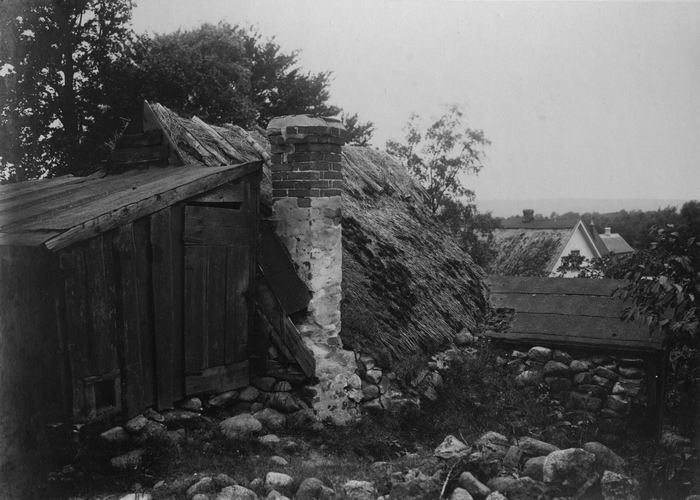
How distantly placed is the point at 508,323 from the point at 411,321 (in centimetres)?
147

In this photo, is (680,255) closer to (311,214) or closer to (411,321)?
(411,321)

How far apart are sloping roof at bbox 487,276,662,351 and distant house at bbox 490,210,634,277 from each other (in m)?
18.1

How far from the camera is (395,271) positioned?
7230mm

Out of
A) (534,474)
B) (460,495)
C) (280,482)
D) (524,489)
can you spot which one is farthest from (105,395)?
(534,474)

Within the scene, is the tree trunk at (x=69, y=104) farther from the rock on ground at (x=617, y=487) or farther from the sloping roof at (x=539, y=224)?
the sloping roof at (x=539, y=224)

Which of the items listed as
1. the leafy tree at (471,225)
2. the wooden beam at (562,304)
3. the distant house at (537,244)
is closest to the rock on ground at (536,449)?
the wooden beam at (562,304)

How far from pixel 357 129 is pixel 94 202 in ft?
73.9

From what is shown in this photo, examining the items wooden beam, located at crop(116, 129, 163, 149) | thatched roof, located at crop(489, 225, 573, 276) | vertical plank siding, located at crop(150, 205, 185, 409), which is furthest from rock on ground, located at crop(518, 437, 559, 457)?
thatched roof, located at crop(489, 225, 573, 276)

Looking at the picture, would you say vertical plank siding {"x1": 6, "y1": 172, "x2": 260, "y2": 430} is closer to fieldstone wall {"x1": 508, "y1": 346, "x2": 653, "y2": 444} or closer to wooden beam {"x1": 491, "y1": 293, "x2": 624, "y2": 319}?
fieldstone wall {"x1": 508, "y1": 346, "x2": 653, "y2": 444}

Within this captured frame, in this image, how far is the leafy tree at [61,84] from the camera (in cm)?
1614

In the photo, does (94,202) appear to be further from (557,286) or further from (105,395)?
(557,286)

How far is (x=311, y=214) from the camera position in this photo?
5.44 metres

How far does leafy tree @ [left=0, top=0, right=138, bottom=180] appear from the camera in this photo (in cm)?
1614

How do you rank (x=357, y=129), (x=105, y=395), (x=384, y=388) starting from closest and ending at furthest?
(x=105, y=395)
(x=384, y=388)
(x=357, y=129)
